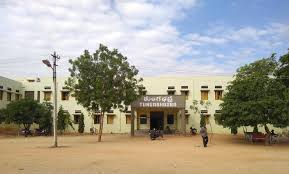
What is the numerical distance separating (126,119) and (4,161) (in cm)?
3207

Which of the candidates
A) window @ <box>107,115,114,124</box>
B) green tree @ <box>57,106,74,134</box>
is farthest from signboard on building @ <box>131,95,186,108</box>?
green tree @ <box>57,106,74,134</box>

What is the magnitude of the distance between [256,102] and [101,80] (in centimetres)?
1224

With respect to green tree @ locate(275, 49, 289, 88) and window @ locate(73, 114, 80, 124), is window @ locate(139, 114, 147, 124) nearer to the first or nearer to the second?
window @ locate(73, 114, 80, 124)

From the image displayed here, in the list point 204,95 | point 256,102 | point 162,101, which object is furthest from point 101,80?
point 204,95

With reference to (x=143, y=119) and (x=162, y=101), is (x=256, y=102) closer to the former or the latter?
(x=162, y=101)

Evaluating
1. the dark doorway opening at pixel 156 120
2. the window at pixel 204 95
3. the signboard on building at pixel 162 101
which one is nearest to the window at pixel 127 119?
the dark doorway opening at pixel 156 120

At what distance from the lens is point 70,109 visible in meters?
50.9

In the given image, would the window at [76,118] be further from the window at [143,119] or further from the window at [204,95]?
the window at [204,95]

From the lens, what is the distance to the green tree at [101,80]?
33.7m

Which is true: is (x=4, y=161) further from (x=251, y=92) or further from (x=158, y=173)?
(x=251, y=92)

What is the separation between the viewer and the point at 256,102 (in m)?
29.3

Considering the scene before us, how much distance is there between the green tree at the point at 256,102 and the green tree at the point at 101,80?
839cm

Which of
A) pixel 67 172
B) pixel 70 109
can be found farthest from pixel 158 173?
pixel 70 109

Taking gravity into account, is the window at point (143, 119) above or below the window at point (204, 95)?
below
